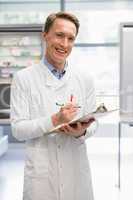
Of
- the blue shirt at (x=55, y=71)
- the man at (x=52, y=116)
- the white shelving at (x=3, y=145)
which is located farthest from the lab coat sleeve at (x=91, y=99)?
the white shelving at (x=3, y=145)

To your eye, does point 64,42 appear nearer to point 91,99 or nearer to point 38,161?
point 91,99

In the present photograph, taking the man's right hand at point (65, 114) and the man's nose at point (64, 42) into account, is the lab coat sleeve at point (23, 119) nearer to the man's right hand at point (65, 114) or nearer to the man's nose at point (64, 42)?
the man's right hand at point (65, 114)

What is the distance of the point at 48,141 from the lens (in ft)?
4.81

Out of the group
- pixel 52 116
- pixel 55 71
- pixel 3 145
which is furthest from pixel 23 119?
pixel 3 145

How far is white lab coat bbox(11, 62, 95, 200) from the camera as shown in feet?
4.78

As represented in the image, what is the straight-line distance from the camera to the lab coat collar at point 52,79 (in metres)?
1.49

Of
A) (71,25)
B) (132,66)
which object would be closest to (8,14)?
(132,66)

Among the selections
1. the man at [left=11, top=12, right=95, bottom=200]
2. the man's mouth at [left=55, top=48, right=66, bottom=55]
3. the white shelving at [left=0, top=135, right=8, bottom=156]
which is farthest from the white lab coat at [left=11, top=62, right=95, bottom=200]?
the white shelving at [left=0, top=135, right=8, bottom=156]

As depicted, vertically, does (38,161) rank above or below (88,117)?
below

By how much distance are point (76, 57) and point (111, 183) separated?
282 centimetres

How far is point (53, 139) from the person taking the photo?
146 centimetres

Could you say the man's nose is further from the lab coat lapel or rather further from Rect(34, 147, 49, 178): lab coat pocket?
Rect(34, 147, 49, 178): lab coat pocket

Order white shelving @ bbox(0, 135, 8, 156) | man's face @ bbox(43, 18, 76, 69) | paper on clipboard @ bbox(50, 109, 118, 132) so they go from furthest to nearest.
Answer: white shelving @ bbox(0, 135, 8, 156) → man's face @ bbox(43, 18, 76, 69) → paper on clipboard @ bbox(50, 109, 118, 132)

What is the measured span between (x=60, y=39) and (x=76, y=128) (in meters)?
0.32
